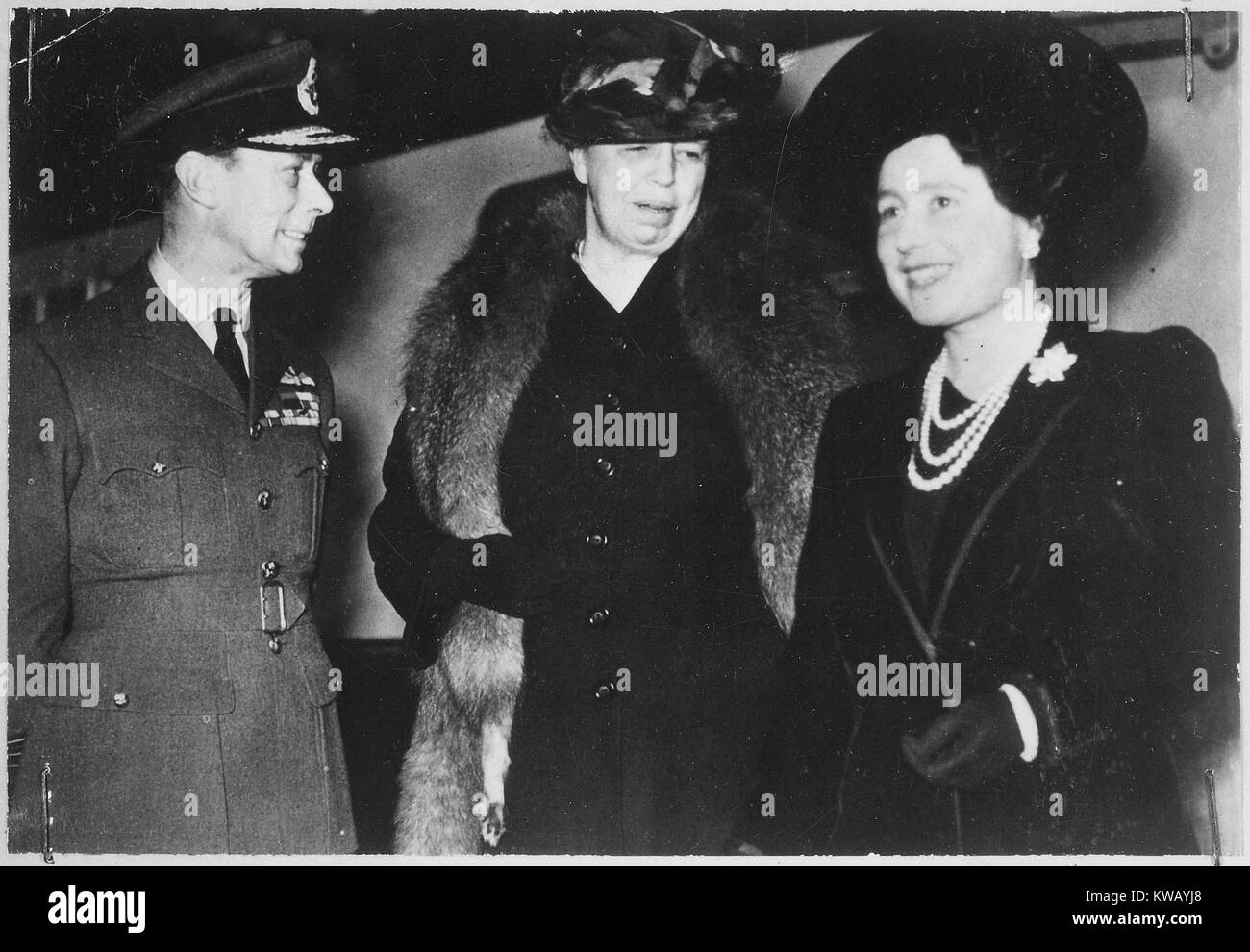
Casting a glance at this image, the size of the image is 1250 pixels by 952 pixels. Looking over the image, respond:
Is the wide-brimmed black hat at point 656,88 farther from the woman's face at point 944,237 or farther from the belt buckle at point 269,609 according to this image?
the belt buckle at point 269,609

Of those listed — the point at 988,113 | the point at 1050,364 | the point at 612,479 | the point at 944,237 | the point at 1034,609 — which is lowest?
the point at 1034,609

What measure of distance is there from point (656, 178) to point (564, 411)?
52 cm

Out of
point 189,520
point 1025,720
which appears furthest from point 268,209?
point 1025,720

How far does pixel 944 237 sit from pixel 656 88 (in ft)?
2.18

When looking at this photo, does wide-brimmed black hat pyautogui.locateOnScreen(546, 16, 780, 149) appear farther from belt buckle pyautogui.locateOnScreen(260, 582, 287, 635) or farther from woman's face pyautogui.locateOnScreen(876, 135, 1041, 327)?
belt buckle pyautogui.locateOnScreen(260, 582, 287, 635)

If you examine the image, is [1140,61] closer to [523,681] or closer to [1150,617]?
[1150,617]

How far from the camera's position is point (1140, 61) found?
2.76 m

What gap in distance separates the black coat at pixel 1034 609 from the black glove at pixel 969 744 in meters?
0.02

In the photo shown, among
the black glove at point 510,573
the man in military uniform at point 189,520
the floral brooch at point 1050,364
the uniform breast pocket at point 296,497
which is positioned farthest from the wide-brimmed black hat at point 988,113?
the uniform breast pocket at point 296,497

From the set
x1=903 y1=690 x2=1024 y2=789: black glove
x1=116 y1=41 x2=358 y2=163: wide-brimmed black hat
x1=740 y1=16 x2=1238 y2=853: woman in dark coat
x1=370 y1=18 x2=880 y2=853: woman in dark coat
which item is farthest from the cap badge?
x1=903 y1=690 x2=1024 y2=789: black glove

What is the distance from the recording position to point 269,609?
2.68m

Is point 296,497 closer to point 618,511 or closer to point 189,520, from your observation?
A: point 189,520

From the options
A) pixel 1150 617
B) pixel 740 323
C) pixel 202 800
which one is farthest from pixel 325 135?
pixel 1150 617

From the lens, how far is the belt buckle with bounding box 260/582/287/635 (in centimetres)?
268
